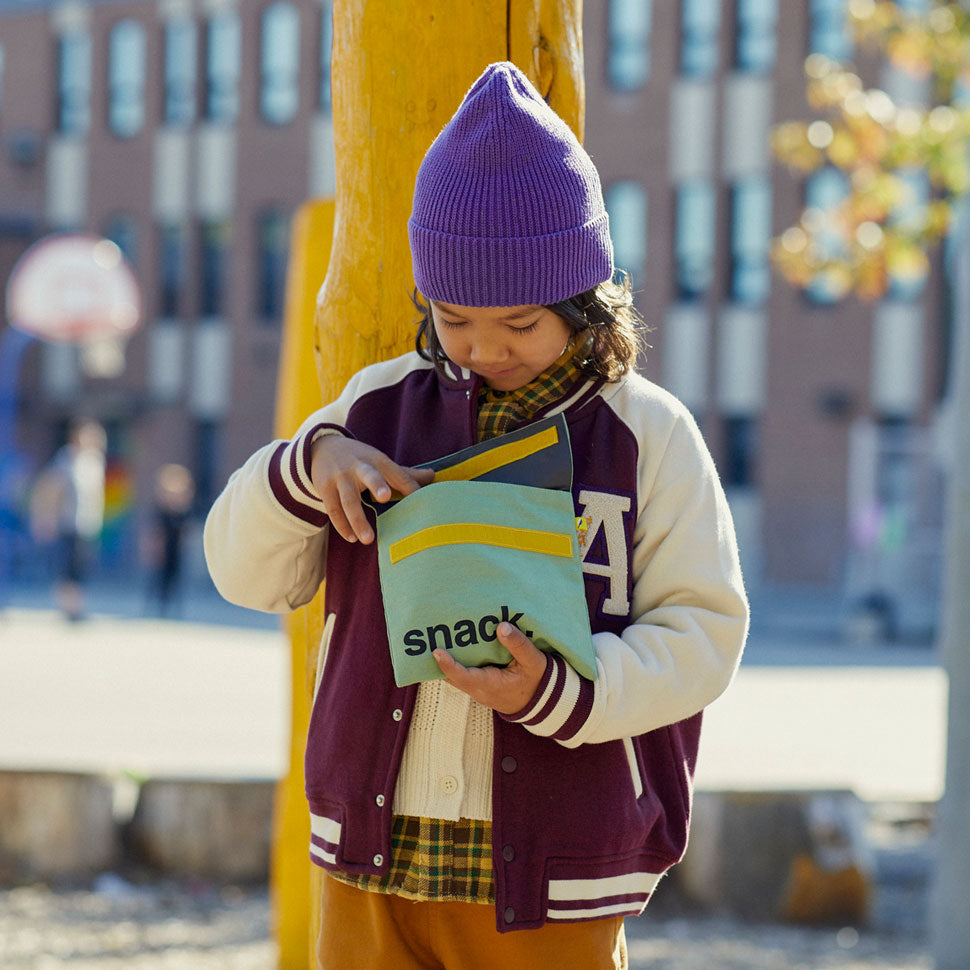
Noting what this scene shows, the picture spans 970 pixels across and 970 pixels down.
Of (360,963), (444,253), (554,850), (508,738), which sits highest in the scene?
(444,253)

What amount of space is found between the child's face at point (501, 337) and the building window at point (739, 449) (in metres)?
23.8

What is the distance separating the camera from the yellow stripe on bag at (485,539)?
200cm

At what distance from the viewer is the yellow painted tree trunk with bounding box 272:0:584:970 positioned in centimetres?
272

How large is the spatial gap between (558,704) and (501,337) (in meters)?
0.48

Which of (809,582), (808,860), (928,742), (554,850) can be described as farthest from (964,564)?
(809,582)

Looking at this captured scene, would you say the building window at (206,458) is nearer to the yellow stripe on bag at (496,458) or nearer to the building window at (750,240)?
the building window at (750,240)

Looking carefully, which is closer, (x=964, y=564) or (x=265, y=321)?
(x=964, y=564)

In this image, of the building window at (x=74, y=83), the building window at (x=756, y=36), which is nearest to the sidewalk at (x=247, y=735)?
the building window at (x=756, y=36)

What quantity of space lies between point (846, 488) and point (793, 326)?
8.89ft

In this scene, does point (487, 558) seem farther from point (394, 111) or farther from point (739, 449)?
point (739, 449)

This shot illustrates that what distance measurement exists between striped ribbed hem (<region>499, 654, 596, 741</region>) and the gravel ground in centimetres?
286

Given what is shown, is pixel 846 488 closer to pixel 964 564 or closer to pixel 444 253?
pixel 964 564

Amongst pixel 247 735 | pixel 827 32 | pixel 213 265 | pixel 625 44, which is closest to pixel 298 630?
pixel 247 735

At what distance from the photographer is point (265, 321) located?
2930cm
